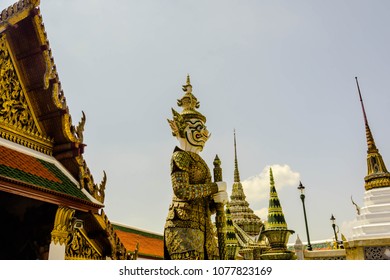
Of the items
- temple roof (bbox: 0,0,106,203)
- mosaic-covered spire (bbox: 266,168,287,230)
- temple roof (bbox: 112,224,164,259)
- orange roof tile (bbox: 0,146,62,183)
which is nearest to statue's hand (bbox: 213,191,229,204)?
temple roof (bbox: 0,0,106,203)

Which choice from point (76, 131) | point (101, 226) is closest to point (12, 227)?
A: point (101, 226)

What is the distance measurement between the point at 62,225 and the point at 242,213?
1098 inches

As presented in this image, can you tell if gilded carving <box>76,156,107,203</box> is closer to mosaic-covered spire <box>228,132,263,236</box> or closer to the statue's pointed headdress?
the statue's pointed headdress

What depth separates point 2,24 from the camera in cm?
564

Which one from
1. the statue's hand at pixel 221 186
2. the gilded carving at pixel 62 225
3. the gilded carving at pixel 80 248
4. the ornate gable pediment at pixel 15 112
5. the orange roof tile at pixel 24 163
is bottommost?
the gilded carving at pixel 80 248

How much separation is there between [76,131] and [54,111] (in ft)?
1.63

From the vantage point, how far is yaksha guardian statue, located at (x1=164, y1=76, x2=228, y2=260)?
5.73m

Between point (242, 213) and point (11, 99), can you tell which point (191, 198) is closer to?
point (11, 99)

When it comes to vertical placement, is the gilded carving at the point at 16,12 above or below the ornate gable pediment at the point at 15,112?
above

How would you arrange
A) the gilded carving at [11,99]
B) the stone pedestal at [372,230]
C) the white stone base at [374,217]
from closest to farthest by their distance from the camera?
the gilded carving at [11,99] → the stone pedestal at [372,230] → the white stone base at [374,217]

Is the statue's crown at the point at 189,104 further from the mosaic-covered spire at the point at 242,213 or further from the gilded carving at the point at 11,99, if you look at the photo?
the mosaic-covered spire at the point at 242,213

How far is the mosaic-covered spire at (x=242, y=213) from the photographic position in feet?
101

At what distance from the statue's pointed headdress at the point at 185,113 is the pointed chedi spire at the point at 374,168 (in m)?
8.52

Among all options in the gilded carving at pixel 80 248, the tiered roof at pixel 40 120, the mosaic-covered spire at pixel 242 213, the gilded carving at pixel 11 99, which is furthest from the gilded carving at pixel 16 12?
the mosaic-covered spire at pixel 242 213
